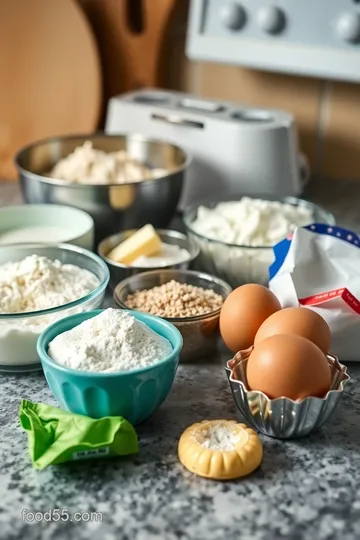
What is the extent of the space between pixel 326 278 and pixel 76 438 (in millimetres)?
422

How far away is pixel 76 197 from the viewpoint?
47.6 inches

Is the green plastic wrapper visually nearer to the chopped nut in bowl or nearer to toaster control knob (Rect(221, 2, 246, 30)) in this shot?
the chopped nut in bowl

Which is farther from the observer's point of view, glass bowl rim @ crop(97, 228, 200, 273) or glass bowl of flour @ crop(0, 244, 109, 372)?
glass bowl rim @ crop(97, 228, 200, 273)

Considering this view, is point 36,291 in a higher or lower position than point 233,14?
lower

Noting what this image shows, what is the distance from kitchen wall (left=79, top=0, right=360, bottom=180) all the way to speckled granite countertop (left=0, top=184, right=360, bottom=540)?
783mm

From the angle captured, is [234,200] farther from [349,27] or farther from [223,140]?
[349,27]

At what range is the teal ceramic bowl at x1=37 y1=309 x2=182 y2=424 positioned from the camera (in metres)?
0.81

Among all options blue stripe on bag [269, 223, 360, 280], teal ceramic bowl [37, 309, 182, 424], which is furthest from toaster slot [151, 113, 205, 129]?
teal ceramic bowl [37, 309, 182, 424]

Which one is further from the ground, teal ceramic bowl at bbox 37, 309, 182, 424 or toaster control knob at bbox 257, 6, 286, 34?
toaster control knob at bbox 257, 6, 286, 34

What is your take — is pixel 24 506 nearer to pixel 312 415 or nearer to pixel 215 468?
pixel 215 468

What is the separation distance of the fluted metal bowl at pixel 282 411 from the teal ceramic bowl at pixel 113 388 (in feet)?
0.26

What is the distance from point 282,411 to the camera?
2.70 ft

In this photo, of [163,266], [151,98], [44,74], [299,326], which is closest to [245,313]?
[299,326]

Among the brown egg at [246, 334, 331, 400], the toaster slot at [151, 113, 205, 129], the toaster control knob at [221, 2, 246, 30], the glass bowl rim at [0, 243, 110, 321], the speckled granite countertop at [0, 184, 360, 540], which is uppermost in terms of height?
the toaster control knob at [221, 2, 246, 30]
